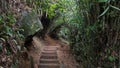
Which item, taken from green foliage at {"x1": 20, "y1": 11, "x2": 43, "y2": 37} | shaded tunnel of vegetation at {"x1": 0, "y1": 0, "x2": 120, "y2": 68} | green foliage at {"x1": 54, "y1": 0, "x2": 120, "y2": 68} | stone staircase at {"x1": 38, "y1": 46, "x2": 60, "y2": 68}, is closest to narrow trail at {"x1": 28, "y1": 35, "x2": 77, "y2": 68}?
stone staircase at {"x1": 38, "y1": 46, "x2": 60, "y2": 68}

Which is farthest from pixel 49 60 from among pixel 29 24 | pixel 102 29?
pixel 102 29

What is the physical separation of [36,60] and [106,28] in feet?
12.7

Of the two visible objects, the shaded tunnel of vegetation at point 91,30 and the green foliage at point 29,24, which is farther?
the green foliage at point 29,24

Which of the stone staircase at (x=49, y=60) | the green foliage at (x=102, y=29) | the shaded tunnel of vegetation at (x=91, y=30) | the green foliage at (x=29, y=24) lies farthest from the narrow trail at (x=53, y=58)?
the green foliage at (x=102, y=29)

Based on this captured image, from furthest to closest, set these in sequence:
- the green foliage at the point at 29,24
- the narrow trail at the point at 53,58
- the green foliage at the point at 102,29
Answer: the narrow trail at the point at 53,58, the green foliage at the point at 29,24, the green foliage at the point at 102,29

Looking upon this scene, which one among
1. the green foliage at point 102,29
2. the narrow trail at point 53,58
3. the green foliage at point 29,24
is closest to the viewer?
the green foliage at point 102,29

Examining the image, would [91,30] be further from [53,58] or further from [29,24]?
[53,58]

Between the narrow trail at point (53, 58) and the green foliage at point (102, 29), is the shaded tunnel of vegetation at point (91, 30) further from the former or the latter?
the narrow trail at point (53, 58)

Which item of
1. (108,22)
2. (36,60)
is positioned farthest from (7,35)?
(36,60)

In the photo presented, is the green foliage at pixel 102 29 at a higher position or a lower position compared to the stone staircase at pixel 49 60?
higher

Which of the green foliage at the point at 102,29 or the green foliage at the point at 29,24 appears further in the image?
the green foliage at the point at 29,24

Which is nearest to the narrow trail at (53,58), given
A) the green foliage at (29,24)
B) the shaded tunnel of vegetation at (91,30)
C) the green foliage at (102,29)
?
the green foliage at (29,24)

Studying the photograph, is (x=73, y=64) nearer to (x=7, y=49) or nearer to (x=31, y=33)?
(x=31, y=33)

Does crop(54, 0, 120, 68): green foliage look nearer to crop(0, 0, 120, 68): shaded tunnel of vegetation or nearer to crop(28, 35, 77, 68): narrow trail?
crop(0, 0, 120, 68): shaded tunnel of vegetation
